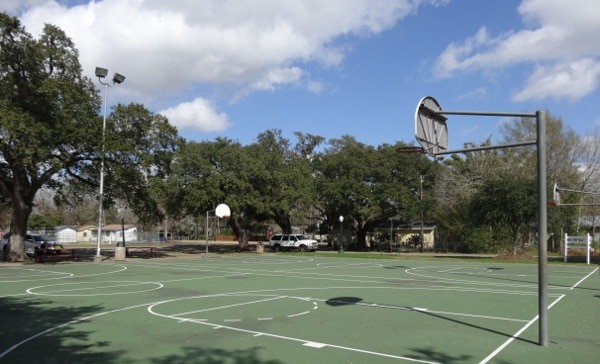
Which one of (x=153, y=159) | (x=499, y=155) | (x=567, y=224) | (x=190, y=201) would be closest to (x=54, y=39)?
(x=153, y=159)

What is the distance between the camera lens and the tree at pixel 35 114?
27.7 m

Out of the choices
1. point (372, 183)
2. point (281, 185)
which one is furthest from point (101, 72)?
point (372, 183)

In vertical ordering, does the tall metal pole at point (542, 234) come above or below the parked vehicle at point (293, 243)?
above

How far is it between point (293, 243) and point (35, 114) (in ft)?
91.5

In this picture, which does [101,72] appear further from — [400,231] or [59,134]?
[400,231]

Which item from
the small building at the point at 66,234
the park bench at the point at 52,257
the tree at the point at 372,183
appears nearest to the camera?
the park bench at the point at 52,257

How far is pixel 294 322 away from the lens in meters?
11.1

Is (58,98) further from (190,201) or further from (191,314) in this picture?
(191,314)

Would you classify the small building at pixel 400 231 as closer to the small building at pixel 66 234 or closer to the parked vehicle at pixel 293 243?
the parked vehicle at pixel 293 243

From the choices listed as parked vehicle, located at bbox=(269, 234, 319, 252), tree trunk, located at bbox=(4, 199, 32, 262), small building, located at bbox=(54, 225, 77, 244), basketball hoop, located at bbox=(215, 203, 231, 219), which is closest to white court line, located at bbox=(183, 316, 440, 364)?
tree trunk, located at bbox=(4, 199, 32, 262)

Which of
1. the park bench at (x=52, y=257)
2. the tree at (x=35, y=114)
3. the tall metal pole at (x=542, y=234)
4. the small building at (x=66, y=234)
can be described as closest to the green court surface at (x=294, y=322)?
the tall metal pole at (x=542, y=234)

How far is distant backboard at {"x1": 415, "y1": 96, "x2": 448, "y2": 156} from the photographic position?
30.4 feet

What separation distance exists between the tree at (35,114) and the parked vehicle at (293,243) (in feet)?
77.9

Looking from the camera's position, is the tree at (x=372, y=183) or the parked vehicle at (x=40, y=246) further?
the tree at (x=372, y=183)
